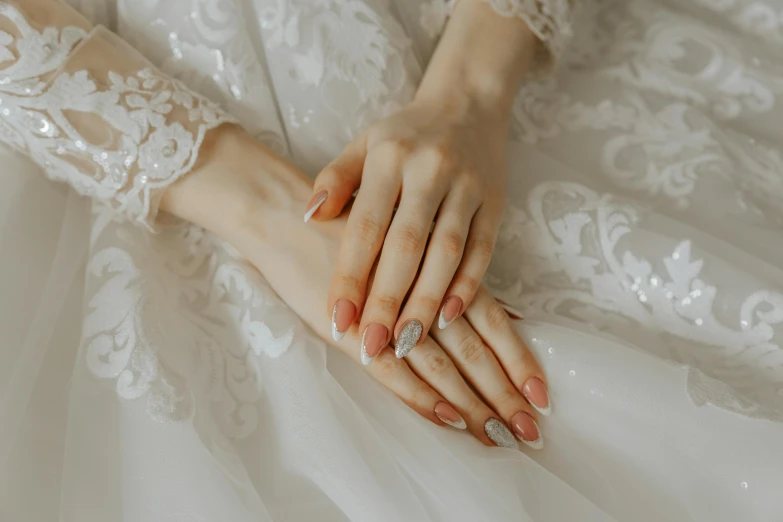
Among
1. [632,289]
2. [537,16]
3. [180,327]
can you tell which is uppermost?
[537,16]

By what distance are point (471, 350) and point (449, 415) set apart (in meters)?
0.08

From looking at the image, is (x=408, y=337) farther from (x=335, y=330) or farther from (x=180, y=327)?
(x=180, y=327)

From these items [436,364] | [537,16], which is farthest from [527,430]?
[537,16]

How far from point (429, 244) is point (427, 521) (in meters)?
0.32

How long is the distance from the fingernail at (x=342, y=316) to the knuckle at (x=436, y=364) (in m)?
0.10

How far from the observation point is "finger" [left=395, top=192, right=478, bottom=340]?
0.73 m

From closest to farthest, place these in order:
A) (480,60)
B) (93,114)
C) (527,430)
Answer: (527,430) → (93,114) → (480,60)

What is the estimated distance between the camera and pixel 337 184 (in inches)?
31.1

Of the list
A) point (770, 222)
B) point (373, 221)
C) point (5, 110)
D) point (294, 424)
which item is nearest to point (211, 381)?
point (294, 424)

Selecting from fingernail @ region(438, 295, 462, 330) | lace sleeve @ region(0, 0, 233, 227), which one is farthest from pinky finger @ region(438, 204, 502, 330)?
lace sleeve @ region(0, 0, 233, 227)

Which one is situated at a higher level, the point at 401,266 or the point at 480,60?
the point at 480,60

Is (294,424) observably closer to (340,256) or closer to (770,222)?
A: (340,256)

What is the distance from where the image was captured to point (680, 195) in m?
0.91

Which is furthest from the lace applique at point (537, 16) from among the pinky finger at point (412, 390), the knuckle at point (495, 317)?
the pinky finger at point (412, 390)
